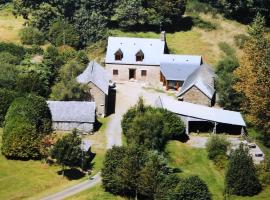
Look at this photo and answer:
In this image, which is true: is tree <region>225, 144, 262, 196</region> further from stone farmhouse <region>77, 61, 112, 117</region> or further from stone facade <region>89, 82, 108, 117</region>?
stone farmhouse <region>77, 61, 112, 117</region>

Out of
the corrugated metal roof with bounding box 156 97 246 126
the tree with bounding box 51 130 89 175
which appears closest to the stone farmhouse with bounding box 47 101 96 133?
the corrugated metal roof with bounding box 156 97 246 126

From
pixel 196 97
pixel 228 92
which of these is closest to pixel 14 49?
pixel 196 97

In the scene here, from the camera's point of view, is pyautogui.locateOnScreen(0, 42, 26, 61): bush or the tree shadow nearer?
the tree shadow

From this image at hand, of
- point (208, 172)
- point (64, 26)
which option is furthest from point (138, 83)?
point (208, 172)

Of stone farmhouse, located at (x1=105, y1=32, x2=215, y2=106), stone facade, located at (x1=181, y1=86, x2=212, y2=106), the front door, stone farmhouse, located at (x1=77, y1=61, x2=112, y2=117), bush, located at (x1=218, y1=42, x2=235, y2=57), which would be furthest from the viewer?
bush, located at (x1=218, y1=42, x2=235, y2=57)

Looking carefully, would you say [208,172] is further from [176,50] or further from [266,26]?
[266,26]
